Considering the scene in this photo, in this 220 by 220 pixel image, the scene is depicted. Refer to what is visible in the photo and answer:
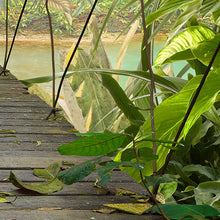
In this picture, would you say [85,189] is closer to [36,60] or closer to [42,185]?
[42,185]

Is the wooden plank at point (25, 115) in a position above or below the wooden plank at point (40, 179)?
below

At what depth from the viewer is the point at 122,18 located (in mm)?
9297

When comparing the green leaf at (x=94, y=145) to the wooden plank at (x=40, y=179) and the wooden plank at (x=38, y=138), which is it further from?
the wooden plank at (x=38, y=138)

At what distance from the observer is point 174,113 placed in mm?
658

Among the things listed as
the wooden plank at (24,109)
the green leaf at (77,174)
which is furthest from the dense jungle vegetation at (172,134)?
the wooden plank at (24,109)

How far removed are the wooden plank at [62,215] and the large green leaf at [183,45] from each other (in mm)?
426

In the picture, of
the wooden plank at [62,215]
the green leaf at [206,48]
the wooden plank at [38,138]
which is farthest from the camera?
the wooden plank at [38,138]

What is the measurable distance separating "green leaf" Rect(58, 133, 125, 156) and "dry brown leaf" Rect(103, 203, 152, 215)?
0.07 m

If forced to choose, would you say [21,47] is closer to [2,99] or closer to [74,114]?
[74,114]

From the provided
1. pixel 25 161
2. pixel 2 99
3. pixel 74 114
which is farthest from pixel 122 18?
pixel 25 161

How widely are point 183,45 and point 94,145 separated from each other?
0.47 m

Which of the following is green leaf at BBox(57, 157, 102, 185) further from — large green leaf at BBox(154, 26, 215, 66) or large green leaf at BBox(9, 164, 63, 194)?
large green leaf at BBox(154, 26, 215, 66)

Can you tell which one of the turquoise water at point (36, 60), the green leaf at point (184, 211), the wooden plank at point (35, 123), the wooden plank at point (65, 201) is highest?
the green leaf at point (184, 211)

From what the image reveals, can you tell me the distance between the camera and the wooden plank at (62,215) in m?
0.48
